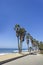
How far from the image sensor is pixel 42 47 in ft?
355

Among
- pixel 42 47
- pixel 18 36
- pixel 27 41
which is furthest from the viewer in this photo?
pixel 27 41

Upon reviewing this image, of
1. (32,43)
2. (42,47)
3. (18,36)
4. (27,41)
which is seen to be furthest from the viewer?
(32,43)

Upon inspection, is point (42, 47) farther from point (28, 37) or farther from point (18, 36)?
point (18, 36)

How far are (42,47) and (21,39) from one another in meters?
32.0

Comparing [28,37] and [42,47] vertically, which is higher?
[28,37]

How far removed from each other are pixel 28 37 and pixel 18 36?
43.2 metres

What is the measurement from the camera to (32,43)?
450 feet

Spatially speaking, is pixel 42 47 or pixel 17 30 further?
pixel 42 47

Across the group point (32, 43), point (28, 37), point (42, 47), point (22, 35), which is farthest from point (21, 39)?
point (32, 43)

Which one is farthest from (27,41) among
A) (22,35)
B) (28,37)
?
(22,35)

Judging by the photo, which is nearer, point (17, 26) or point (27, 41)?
point (17, 26)

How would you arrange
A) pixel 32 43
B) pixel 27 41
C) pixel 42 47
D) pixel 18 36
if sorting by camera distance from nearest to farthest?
1. pixel 18 36
2. pixel 42 47
3. pixel 27 41
4. pixel 32 43

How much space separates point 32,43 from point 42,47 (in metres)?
29.1

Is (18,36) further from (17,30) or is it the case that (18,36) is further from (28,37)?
(28,37)
